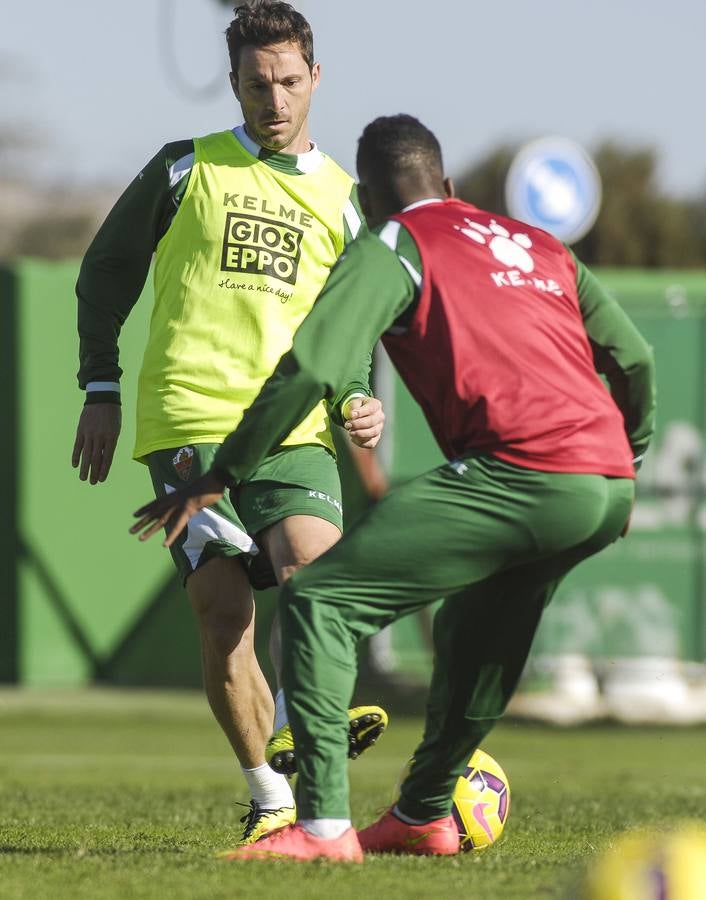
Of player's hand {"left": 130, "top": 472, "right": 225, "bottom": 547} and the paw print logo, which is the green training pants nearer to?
player's hand {"left": 130, "top": 472, "right": 225, "bottom": 547}

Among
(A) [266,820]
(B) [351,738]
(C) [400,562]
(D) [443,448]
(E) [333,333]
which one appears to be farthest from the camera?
(A) [266,820]

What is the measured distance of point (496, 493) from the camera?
4754 mm

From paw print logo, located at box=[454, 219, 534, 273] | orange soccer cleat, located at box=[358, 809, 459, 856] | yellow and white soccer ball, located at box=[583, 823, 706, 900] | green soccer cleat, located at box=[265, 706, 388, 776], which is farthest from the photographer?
orange soccer cleat, located at box=[358, 809, 459, 856]

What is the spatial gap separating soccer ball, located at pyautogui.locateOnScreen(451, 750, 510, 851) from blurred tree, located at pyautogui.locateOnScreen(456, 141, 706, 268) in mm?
42099

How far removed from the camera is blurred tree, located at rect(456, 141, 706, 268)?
4869cm

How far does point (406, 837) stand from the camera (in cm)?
550

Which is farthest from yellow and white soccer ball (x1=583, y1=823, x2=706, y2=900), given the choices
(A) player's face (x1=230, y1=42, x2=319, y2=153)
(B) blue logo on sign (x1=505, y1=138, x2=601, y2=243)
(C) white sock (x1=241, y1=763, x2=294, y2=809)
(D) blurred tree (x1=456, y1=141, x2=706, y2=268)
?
(D) blurred tree (x1=456, y1=141, x2=706, y2=268)

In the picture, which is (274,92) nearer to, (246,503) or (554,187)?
(246,503)

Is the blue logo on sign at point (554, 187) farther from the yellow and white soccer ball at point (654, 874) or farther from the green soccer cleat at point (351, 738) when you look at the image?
the yellow and white soccer ball at point (654, 874)

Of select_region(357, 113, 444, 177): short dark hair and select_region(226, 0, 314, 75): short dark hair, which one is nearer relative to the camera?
select_region(357, 113, 444, 177): short dark hair

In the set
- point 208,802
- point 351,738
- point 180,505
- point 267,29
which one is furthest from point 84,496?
point 180,505

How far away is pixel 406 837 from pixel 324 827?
2.50 feet

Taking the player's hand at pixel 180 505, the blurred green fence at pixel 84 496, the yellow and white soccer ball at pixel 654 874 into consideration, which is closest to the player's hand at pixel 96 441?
the player's hand at pixel 180 505

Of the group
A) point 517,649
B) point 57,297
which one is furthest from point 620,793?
point 57,297
